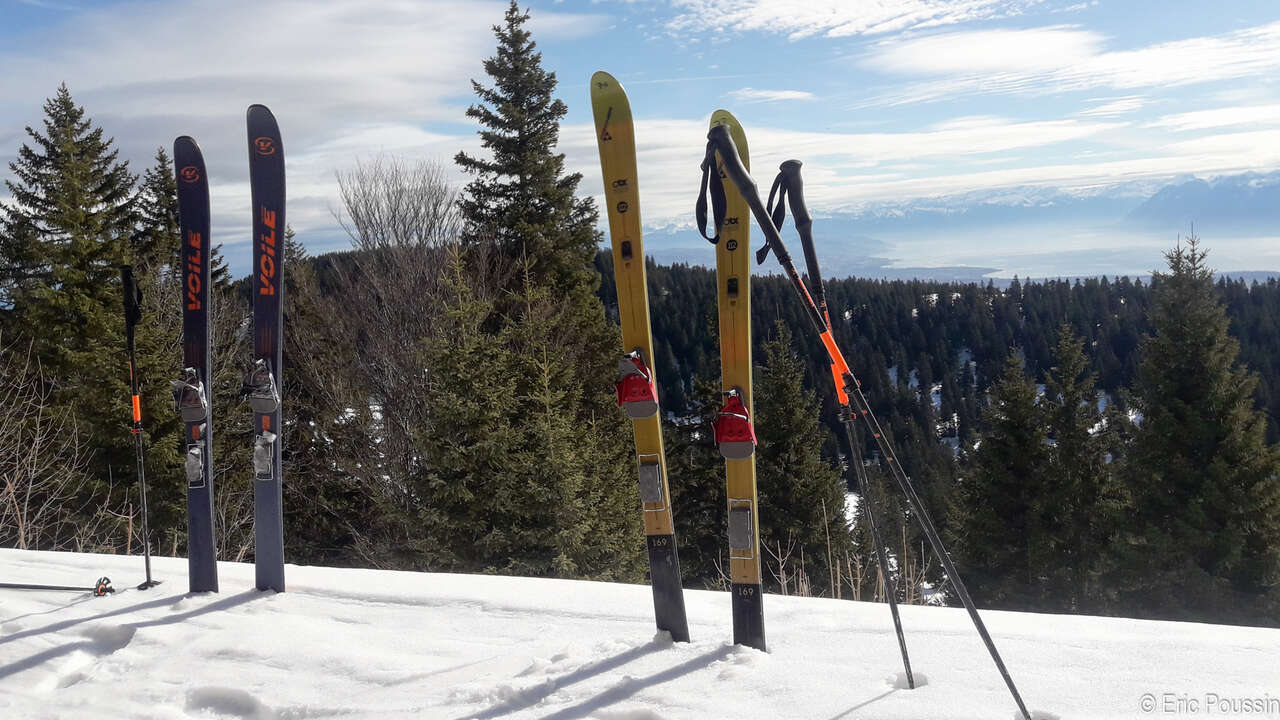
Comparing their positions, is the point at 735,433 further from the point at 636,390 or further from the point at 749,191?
the point at 749,191

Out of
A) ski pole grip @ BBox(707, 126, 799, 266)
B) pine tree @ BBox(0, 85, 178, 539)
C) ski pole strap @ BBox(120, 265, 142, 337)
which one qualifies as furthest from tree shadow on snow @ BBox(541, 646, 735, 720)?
pine tree @ BBox(0, 85, 178, 539)

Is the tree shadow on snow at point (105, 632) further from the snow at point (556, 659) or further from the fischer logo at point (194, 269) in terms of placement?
the fischer logo at point (194, 269)

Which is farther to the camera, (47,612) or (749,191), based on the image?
(47,612)

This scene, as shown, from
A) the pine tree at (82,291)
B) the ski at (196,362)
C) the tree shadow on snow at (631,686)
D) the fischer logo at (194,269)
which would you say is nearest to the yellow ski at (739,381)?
the tree shadow on snow at (631,686)

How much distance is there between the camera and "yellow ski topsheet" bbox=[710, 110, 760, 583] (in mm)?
3084

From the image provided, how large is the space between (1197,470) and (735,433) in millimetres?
18921

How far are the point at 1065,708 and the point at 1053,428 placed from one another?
21323 mm

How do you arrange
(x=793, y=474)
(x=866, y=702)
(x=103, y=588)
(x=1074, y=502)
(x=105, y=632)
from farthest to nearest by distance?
(x=1074, y=502)
(x=793, y=474)
(x=103, y=588)
(x=105, y=632)
(x=866, y=702)

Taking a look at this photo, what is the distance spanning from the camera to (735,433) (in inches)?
115

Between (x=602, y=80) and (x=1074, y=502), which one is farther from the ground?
(x=602, y=80)

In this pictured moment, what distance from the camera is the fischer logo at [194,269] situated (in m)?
4.15

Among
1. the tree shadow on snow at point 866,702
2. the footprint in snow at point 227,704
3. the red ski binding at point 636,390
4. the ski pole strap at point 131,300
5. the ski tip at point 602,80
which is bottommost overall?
the footprint in snow at point 227,704

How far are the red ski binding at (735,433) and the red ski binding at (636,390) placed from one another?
0.28 m

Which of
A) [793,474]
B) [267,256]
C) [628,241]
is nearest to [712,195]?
[628,241]
